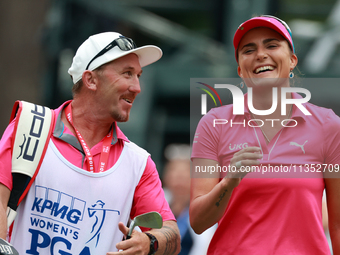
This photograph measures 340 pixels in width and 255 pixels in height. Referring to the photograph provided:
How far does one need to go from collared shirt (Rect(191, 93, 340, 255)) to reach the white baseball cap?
2.92 ft

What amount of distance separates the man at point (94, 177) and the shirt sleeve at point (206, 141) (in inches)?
20.3

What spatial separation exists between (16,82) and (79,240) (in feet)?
29.9

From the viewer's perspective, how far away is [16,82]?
11.8m

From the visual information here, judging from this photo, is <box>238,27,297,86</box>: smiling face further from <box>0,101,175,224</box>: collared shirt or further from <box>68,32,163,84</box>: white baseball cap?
<box>0,101,175,224</box>: collared shirt

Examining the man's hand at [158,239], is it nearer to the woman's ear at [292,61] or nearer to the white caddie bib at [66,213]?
the white caddie bib at [66,213]

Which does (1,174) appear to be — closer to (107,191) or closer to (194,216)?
(107,191)

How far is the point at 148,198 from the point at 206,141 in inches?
23.9

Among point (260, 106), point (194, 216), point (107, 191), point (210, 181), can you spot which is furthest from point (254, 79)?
point (107, 191)

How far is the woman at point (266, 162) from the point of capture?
304 centimetres

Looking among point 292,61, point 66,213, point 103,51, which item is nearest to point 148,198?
point 66,213

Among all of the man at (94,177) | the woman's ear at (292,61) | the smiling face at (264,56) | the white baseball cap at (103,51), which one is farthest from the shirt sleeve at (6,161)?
the woman's ear at (292,61)

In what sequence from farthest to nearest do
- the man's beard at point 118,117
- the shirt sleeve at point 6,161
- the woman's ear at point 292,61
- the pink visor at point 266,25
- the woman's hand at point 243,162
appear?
the man's beard at point 118,117 → the woman's ear at point 292,61 → the pink visor at point 266,25 → the shirt sleeve at point 6,161 → the woman's hand at point 243,162

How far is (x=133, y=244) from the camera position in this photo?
322 centimetres

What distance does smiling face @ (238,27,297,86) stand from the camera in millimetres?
3271
